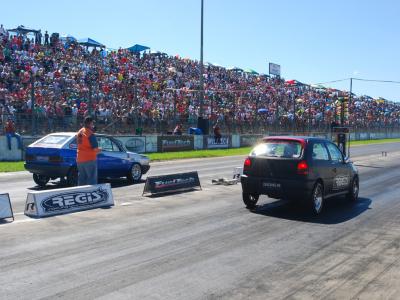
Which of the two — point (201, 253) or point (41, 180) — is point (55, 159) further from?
point (201, 253)

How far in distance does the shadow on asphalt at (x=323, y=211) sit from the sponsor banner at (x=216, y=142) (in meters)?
22.1

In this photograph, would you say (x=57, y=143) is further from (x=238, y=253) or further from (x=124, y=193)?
(x=238, y=253)

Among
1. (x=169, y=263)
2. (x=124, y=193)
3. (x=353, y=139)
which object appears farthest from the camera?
(x=353, y=139)

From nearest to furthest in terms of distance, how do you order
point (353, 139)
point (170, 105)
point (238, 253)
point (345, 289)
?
point (345, 289), point (238, 253), point (170, 105), point (353, 139)

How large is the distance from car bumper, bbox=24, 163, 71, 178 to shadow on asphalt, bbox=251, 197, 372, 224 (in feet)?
17.7

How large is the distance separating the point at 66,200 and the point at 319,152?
5.37 metres

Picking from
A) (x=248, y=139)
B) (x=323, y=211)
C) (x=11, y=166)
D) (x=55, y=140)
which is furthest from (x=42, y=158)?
(x=248, y=139)

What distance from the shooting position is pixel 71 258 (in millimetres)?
6570

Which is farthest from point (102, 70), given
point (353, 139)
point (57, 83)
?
point (353, 139)

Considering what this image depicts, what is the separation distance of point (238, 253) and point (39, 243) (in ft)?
9.47

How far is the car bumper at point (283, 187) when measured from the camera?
33.0ft

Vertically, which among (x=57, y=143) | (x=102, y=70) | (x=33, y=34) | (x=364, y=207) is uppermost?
(x=33, y=34)

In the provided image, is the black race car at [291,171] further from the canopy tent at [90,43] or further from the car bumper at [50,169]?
the canopy tent at [90,43]

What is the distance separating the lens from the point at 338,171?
1148cm
